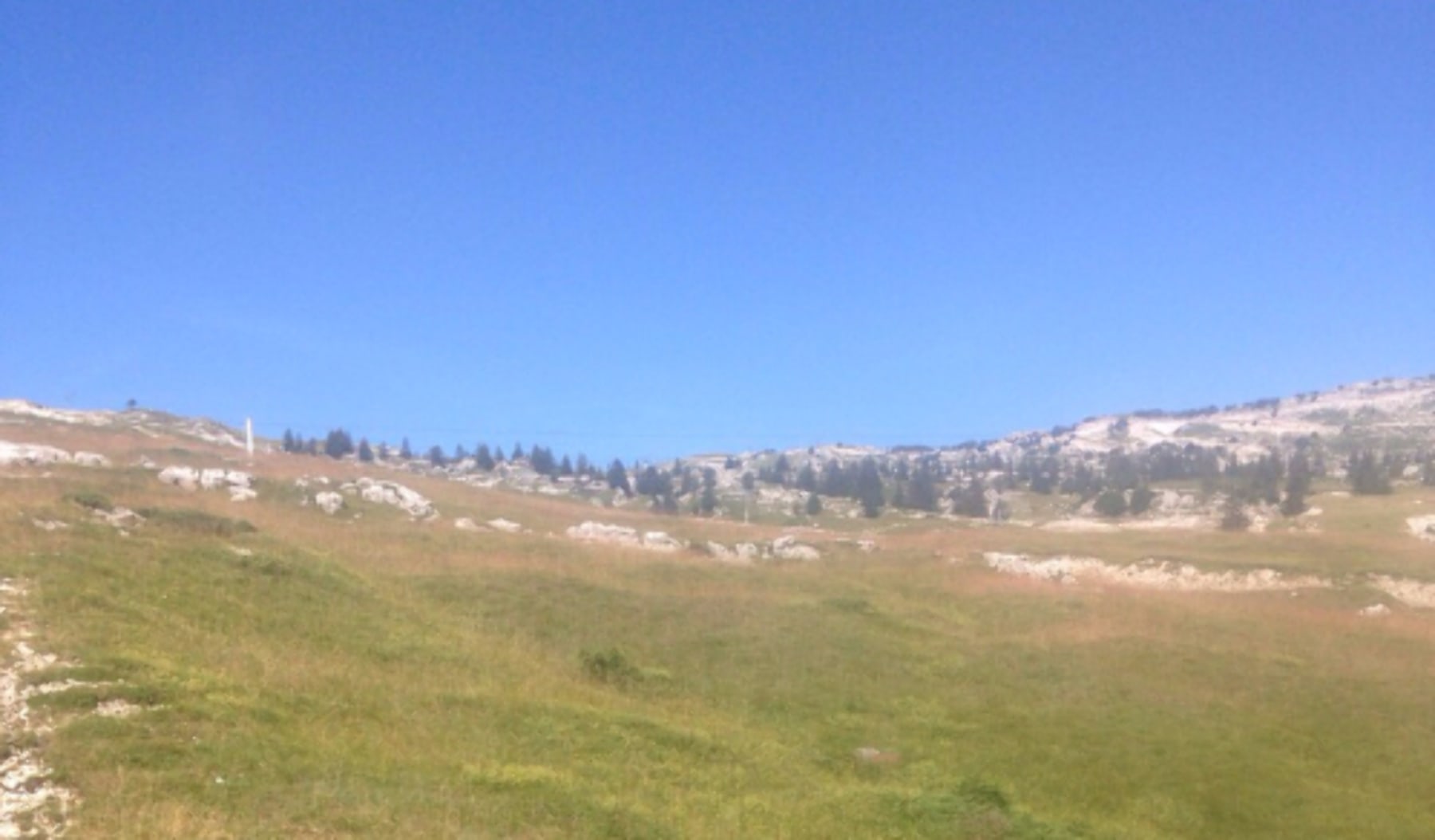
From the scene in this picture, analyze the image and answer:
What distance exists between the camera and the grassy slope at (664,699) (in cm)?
1585

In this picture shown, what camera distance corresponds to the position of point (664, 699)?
27.5 meters

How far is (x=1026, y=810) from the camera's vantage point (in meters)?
20.2

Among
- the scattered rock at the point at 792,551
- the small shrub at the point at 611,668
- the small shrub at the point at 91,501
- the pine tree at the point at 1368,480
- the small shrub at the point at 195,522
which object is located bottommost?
the small shrub at the point at 611,668

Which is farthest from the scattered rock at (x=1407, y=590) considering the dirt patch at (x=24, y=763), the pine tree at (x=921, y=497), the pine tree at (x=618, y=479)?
the pine tree at (x=618, y=479)

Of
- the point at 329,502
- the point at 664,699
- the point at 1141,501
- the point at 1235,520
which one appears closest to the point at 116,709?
the point at 664,699

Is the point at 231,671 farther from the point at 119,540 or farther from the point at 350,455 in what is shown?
the point at 350,455

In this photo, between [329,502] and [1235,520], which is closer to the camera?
[329,502]

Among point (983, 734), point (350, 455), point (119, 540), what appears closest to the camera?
point (983, 734)

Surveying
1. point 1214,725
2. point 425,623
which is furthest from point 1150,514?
point 425,623

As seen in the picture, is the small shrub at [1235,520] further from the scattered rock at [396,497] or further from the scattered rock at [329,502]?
the scattered rock at [329,502]

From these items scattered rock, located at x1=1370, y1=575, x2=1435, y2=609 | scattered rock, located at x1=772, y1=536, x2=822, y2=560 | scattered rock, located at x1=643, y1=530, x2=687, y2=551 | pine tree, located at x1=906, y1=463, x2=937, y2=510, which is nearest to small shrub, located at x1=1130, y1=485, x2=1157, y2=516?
pine tree, located at x1=906, y1=463, x2=937, y2=510

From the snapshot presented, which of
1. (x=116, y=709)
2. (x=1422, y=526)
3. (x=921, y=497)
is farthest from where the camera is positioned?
(x=921, y=497)

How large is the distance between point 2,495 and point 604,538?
107ft

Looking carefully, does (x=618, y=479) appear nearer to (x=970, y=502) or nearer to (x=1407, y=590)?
(x=970, y=502)
